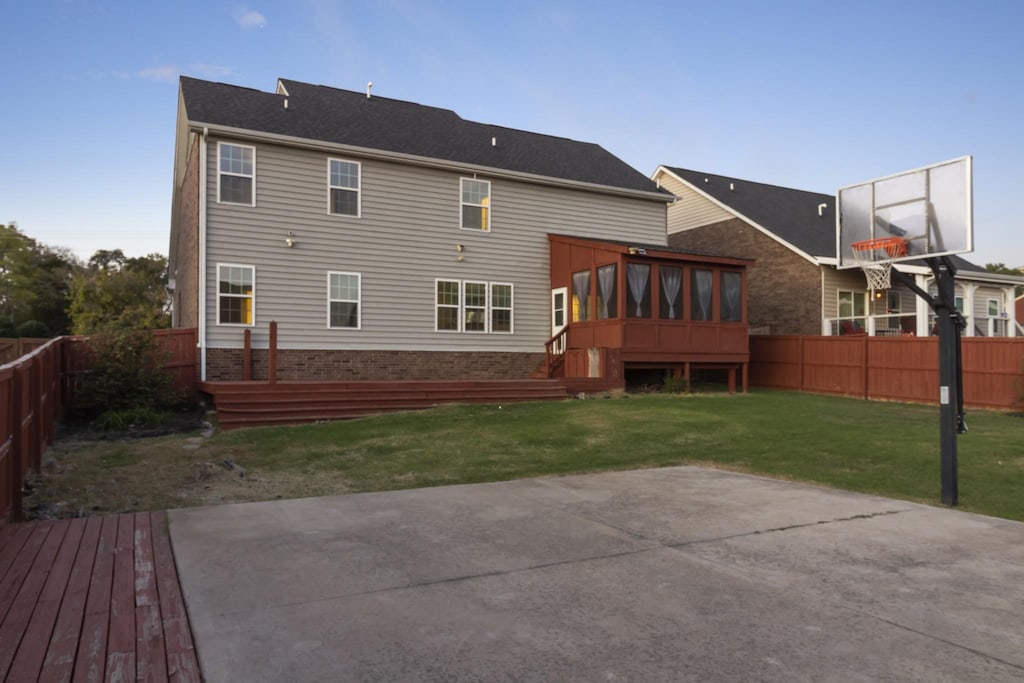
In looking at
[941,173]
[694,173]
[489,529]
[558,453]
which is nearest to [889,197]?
[941,173]

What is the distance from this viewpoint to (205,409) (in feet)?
47.4

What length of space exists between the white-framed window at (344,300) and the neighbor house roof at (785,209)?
14848 millimetres

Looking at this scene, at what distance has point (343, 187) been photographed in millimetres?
16984

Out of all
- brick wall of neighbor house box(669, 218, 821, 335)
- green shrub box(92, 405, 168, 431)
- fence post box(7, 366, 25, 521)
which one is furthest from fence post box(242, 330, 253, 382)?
brick wall of neighbor house box(669, 218, 821, 335)

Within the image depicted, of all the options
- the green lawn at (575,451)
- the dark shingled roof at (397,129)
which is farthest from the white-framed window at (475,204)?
the green lawn at (575,451)

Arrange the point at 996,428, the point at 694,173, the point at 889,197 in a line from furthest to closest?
the point at 694,173, the point at 996,428, the point at 889,197

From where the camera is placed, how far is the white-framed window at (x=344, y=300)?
1672 centimetres

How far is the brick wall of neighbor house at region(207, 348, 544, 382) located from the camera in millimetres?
15508

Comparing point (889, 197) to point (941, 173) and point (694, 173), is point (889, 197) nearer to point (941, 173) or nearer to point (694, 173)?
point (941, 173)

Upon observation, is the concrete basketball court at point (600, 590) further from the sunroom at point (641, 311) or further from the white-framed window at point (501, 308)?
the white-framed window at point (501, 308)

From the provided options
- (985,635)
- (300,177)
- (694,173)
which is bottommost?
(985,635)

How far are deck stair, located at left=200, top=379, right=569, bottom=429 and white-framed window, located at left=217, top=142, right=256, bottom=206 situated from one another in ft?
14.1

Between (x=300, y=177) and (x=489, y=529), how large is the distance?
12.9 metres

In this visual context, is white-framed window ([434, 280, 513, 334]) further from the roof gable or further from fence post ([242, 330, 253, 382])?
the roof gable
